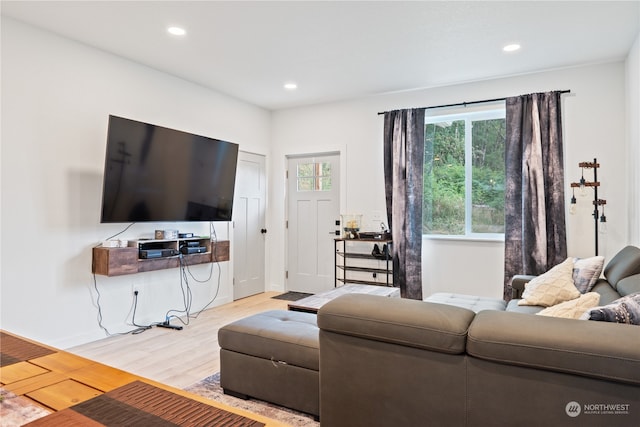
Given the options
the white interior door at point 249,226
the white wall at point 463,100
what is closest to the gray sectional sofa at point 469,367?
the white wall at point 463,100

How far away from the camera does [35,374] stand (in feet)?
4.24

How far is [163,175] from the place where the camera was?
3723mm

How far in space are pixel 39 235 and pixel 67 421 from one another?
106 inches

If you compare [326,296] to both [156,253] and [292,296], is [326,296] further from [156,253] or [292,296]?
[292,296]

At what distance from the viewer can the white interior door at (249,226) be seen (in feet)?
16.9

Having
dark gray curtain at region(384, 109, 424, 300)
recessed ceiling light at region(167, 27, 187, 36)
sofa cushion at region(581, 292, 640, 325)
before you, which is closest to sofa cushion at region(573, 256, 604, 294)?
sofa cushion at region(581, 292, 640, 325)

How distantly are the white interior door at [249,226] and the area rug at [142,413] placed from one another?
13.1 feet

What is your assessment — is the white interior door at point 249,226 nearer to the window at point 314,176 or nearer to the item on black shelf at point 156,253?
the window at point 314,176

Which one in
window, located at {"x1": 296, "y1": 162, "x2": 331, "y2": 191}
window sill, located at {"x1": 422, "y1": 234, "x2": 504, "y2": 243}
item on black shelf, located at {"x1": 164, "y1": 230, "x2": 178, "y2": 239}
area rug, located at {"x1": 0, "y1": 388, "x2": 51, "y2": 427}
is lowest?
area rug, located at {"x1": 0, "y1": 388, "x2": 51, "y2": 427}

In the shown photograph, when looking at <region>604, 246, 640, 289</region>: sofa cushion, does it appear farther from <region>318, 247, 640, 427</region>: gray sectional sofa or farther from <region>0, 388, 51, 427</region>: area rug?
<region>0, 388, 51, 427</region>: area rug

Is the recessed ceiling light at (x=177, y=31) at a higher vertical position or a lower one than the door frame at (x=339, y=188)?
higher

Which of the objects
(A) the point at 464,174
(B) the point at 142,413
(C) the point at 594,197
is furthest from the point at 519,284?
(B) the point at 142,413

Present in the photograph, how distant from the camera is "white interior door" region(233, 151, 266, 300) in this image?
5.16 meters

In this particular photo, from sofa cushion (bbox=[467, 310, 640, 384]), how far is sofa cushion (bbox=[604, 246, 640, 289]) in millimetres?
1486
